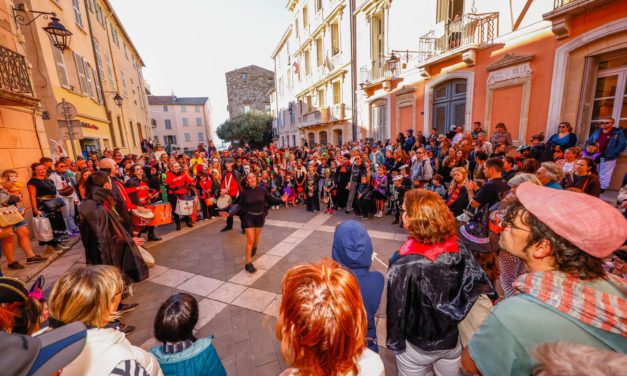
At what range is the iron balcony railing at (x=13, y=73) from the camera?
5.81 m

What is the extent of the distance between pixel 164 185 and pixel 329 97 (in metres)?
15.4

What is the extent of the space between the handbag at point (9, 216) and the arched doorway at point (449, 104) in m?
13.2

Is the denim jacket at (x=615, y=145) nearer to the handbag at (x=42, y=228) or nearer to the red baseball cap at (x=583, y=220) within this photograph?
the red baseball cap at (x=583, y=220)

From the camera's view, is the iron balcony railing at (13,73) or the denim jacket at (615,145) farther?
the iron balcony railing at (13,73)

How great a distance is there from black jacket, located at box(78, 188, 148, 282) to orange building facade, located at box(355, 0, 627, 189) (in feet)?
34.7

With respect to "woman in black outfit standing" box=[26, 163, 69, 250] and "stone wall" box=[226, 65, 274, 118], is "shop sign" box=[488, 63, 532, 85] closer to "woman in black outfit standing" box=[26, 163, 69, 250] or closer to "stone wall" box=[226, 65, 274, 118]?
"woman in black outfit standing" box=[26, 163, 69, 250]

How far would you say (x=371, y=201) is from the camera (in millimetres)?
7875

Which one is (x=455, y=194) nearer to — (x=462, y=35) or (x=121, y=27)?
(x=462, y=35)

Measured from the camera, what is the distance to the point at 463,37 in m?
9.24

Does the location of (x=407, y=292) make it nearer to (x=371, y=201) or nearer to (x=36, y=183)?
(x=371, y=201)

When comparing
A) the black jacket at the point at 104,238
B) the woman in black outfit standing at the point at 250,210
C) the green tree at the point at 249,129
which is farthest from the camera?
the green tree at the point at 249,129

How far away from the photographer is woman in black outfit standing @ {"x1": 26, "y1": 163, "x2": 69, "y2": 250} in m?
5.62

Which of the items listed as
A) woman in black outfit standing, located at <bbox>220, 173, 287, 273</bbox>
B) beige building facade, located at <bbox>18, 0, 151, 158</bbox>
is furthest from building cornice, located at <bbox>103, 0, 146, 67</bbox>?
woman in black outfit standing, located at <bbox>220, 173, 287, 273</bbox>

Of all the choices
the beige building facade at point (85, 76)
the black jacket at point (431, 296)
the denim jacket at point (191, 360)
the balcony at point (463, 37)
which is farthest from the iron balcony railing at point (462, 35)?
the beige building facade at point (85, 76)
